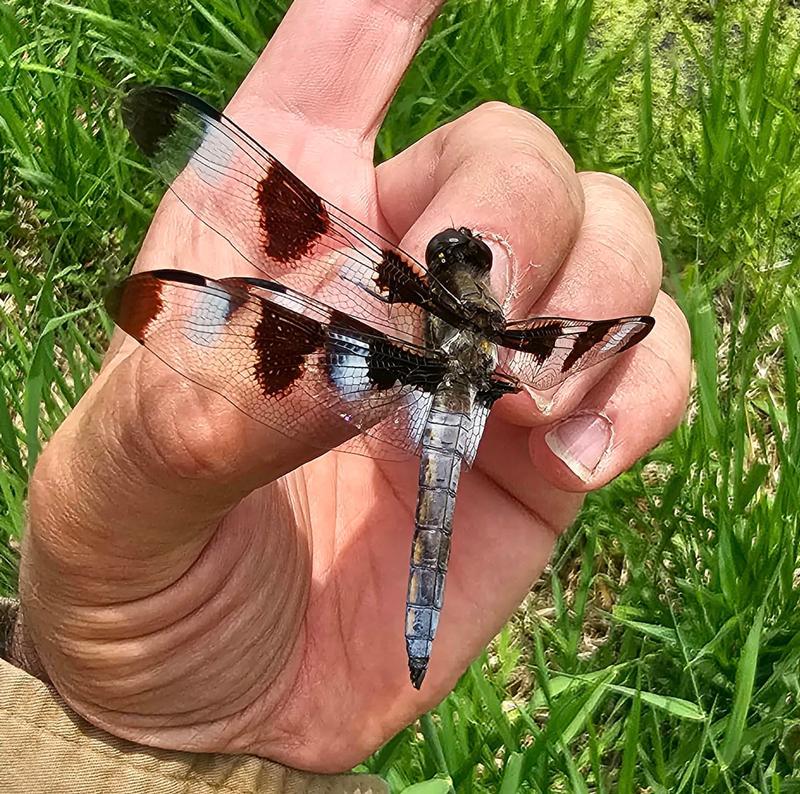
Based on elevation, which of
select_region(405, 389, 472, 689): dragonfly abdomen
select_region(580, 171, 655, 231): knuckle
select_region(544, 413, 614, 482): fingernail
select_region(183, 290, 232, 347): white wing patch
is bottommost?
select_region(405, 389, 472, 689): dragonfly abdomen

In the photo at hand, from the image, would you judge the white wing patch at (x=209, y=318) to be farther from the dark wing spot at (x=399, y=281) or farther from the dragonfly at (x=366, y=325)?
the dark wing spot at (x=399, y=281)

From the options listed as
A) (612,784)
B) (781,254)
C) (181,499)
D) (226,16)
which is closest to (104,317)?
(226,16)

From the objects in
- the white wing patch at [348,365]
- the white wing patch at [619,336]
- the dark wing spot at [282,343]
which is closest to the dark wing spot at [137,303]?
the dark wing spot at [282,343]

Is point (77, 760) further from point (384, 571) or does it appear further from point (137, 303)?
point (137, 303)

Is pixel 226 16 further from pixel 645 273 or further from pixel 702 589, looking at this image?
pixel 702 589

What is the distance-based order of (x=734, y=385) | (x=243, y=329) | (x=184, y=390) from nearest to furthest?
(x=184, y=390) → (x=243, y=329) → (x=734, y=385)

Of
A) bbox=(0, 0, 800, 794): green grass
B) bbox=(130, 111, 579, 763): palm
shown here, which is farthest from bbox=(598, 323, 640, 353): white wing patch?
bbox=(0, 0, 800, 794): green grass

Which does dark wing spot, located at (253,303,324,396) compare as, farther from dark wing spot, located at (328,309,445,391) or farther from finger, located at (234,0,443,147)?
finger, located at (234,0,443,147)
